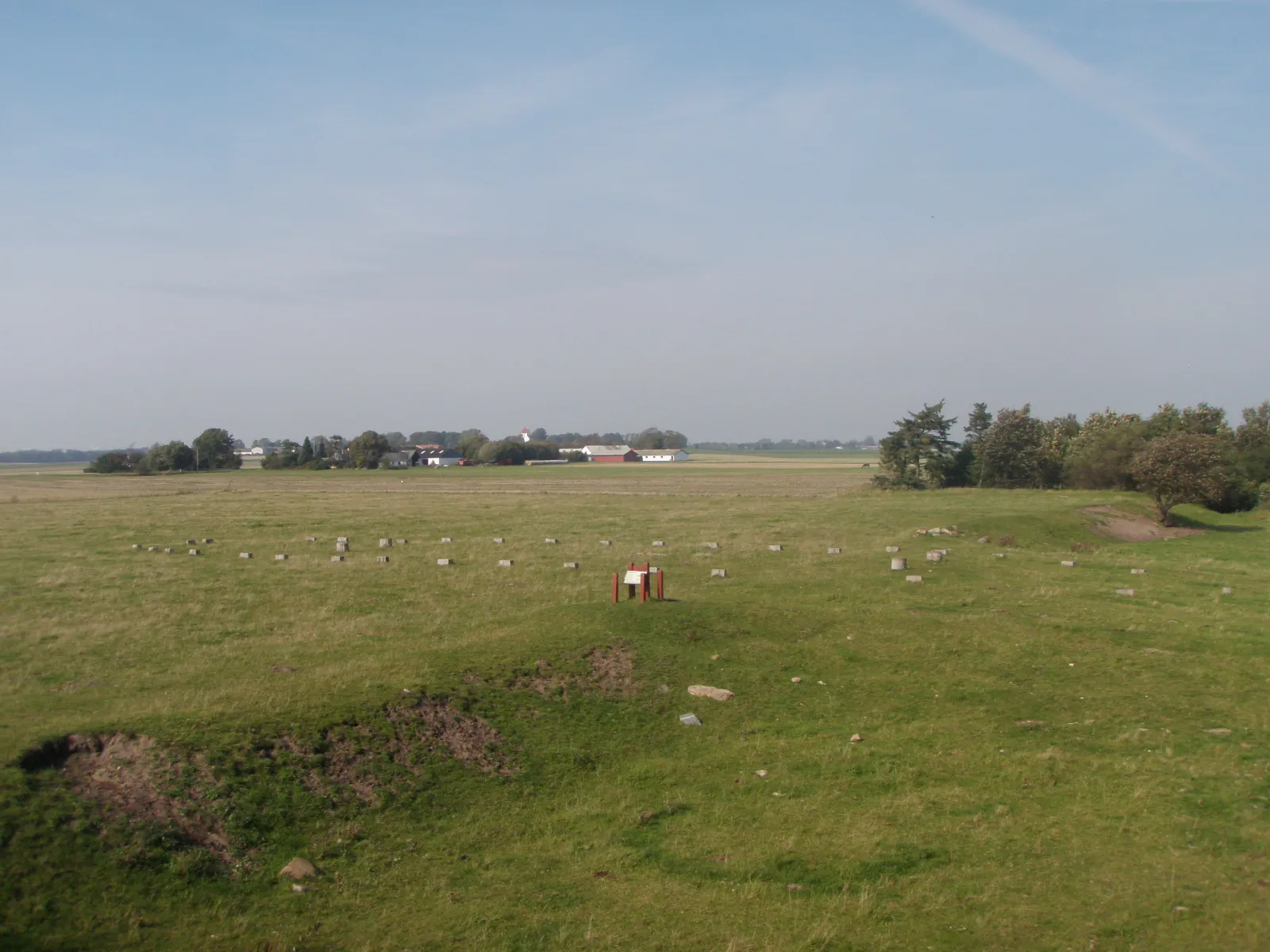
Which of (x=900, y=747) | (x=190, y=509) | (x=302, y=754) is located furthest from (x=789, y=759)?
(x=190, y=509)

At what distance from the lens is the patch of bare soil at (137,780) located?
34.4 feet

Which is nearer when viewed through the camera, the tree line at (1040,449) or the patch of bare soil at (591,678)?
the patch of bare soil at (591,678)

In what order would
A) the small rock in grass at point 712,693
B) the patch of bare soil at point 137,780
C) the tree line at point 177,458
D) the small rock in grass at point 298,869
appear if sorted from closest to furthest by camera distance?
the small rock in grass at point 298,869, the patch of bare soil at point 137,780, the small rock in grass at point 712,693, the tree line at point 177,458

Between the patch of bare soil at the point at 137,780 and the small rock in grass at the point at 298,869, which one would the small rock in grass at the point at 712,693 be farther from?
the patch of bare soil at the point at 137,780

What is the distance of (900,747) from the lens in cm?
1421

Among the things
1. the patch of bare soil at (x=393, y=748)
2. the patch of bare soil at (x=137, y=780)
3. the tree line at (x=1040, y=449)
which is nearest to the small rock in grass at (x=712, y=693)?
the patch of bare soil at (x=393, y=748)

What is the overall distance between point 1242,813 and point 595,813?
8244 mm

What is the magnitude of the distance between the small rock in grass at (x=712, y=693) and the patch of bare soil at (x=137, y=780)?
328 inches

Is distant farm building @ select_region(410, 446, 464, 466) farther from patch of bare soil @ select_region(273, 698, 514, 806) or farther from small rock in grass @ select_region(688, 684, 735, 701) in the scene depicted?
patch of bare soil @ select_region(273, 698, 514, 806)

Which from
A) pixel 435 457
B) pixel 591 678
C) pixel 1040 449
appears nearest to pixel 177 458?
pixel 435 457

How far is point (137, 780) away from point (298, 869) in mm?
2588

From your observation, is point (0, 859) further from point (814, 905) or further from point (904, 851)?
point (904, 851)

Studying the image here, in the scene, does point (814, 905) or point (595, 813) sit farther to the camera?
point (595, 813)

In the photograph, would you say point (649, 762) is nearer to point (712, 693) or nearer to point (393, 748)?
point (712, 693)
